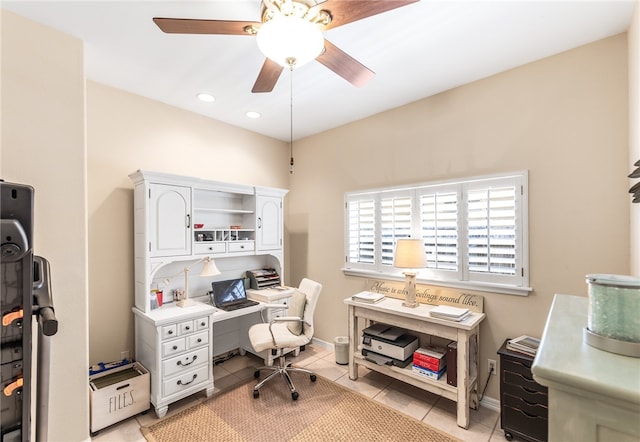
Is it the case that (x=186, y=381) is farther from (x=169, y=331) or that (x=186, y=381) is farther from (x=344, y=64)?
(x=344, y=64)

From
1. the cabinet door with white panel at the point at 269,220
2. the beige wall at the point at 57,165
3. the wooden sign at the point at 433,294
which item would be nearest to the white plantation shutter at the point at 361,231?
the wooden sign at the point at 433,294

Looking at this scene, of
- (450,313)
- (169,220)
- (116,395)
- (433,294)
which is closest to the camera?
(116,395)

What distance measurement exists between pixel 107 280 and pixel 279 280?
181 cm

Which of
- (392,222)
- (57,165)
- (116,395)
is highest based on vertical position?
(57,165)

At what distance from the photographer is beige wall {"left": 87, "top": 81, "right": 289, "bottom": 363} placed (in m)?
2.50

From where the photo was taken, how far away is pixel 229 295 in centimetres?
312

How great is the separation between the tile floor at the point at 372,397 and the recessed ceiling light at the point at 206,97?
9.29 feet

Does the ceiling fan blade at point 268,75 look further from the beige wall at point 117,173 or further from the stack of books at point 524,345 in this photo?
the stack of books at point 524,345

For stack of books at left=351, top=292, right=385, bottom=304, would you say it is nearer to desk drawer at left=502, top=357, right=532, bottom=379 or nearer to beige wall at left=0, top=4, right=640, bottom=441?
beige wall at left=0, top=4, right=640, bottom=441

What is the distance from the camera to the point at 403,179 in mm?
3014

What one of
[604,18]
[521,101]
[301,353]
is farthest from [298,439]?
[604,18]

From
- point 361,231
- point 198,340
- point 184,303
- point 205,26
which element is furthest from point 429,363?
point 205,26

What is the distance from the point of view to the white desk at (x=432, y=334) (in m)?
2.21

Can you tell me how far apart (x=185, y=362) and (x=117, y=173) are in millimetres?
1814
